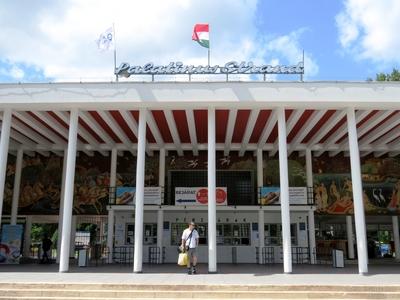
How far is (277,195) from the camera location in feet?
71.6

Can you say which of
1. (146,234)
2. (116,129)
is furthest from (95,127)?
(146,234)

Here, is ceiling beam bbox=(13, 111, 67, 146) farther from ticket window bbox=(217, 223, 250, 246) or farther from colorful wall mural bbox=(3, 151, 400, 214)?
ticket window bbox=(217, 223, 250, 246)

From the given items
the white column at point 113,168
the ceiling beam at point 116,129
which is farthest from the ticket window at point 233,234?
the ceiling beam at point 116,129

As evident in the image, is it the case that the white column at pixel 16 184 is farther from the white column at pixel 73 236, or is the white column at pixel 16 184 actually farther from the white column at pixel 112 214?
the white column at pixel 112 214

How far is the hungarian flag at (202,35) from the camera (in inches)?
659

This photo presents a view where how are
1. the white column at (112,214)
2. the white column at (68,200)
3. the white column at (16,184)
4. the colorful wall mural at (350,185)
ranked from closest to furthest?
the white column at (68,200) → the white column at (112,214) → the white column at (16,184) → the colorful wall mural at (350,185)

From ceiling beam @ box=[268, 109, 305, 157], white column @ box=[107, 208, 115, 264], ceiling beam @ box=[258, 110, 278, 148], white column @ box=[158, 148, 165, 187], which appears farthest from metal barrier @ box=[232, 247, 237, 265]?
ceiling beam @ box=[268, 109, 305, 157]

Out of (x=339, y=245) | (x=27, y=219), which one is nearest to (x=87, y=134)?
(x=27, y=219)

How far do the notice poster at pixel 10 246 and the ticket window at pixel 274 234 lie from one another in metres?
12.0

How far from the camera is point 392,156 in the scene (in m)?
23.5

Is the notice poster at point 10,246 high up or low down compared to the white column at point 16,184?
down

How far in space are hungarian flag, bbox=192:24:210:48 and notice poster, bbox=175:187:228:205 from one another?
7877 millimetres

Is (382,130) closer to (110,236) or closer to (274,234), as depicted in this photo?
(274,234)

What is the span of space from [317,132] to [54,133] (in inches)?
488
